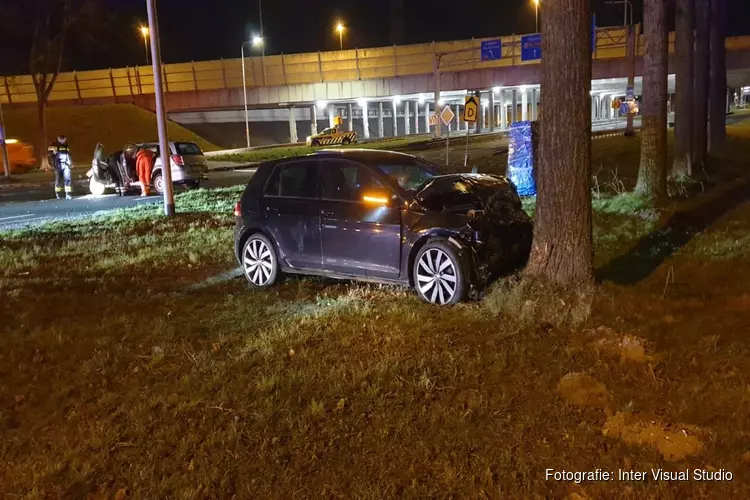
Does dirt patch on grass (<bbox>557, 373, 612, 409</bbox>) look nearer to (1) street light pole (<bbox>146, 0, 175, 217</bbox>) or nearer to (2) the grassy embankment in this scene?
(2) the grassy embankment

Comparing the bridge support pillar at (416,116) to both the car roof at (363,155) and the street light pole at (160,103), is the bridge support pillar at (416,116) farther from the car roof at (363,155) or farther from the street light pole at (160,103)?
the car roof at (363,155)

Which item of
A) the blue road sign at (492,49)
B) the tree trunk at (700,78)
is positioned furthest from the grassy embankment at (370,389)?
the blue road sign at (492,49)

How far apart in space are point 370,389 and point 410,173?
3.54 meters

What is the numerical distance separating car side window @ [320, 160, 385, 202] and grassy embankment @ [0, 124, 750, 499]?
3.52 ft

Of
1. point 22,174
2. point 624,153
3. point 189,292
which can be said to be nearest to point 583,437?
point 189,292

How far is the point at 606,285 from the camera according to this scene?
668 centimetres

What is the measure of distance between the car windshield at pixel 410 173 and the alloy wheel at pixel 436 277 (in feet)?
2.52

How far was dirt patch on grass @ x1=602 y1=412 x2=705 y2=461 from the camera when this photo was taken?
3.71 metres

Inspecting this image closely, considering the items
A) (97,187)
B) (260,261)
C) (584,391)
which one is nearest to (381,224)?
(260,261)

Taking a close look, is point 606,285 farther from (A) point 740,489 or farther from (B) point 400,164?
(A) point 740,489

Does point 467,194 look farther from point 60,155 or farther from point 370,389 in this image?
point 60,155

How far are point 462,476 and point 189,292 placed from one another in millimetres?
4913

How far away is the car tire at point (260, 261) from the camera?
784 centimetres

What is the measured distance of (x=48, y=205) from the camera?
60.4ft
